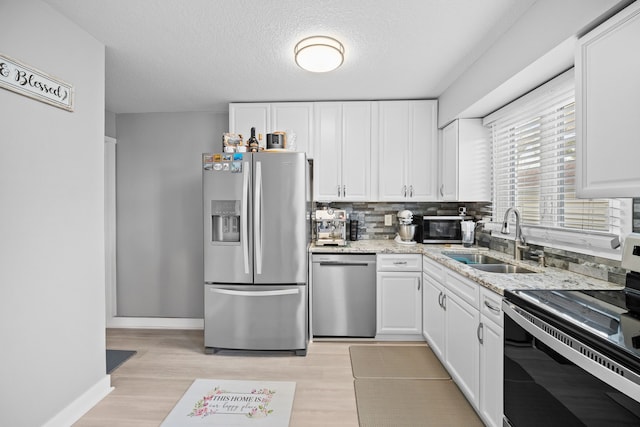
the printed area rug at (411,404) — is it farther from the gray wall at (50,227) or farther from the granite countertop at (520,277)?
the gray wall at (50,227)

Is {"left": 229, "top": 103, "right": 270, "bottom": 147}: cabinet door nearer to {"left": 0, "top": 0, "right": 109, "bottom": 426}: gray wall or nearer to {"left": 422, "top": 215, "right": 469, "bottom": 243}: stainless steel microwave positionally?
{"left": 0, "top": 0, "right": 109, "bottom": 426}: gray wall

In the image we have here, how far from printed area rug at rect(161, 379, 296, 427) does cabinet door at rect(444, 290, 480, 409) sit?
114cm

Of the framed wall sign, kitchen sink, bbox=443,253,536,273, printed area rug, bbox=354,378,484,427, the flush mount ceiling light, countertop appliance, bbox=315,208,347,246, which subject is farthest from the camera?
countertop appliance, bbox=315,208,347,246

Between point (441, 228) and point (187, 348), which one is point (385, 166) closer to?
point (441, 228)

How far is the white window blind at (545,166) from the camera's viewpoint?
1902 millimetres

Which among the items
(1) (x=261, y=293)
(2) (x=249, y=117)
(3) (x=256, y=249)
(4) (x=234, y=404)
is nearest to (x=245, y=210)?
(3) (x=256, y=249)

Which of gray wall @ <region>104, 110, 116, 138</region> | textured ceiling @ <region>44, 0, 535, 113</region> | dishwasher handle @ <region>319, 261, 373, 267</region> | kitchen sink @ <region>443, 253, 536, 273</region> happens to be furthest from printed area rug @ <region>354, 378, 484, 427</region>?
gray wall @ <region>104, 110, 116, 138</region>

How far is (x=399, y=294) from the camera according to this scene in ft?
10.1

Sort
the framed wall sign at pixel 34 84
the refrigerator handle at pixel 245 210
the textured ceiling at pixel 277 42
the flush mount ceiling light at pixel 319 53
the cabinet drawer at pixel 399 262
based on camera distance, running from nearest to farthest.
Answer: the framed wall sign at pixel 34 84, the textured ceiling at pixel 277 42, the flush mount ceiling light at pixel 319 53, the refrigerator handle at pixel 245 210, the cabinet drawer at pixel 399 262

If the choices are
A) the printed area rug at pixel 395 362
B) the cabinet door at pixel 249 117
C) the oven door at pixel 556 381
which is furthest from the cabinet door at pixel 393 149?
the oven door at pixel 556 381

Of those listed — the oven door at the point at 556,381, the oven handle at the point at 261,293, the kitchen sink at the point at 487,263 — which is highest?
the kitchen sink at the point at 487,263

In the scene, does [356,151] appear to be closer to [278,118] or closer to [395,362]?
[278,118]

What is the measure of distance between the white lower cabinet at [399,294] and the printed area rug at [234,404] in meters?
1.12

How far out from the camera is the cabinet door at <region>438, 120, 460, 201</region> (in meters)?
3.11
